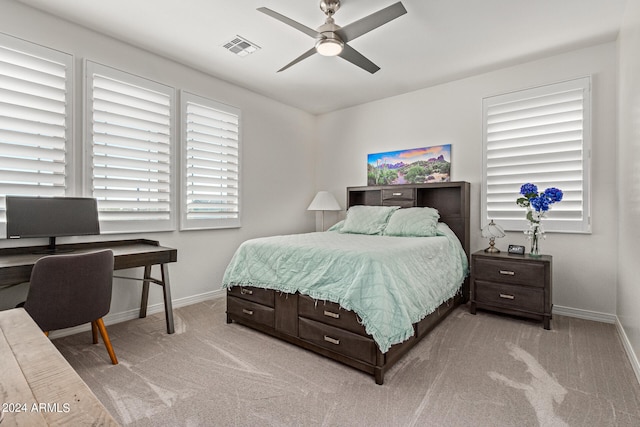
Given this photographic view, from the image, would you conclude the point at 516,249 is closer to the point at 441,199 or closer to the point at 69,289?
the point at 441,199

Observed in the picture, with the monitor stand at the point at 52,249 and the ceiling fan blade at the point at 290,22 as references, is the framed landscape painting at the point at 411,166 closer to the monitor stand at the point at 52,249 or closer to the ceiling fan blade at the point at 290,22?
the ceiling fan blade at the point at 290,22

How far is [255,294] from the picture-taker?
A: 277 cm

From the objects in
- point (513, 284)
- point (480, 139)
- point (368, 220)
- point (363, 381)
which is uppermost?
point (480, 139)

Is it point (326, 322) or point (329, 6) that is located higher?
point (329, 6)

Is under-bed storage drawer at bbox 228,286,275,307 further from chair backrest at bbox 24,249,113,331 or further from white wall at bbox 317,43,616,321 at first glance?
white wall at bbox 317,43,616,321

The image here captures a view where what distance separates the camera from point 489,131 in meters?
3.69

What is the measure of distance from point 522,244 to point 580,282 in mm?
615

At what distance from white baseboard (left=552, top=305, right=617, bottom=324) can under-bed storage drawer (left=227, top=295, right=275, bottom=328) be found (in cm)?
300

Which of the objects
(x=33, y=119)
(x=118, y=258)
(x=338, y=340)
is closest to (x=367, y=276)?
(x=338, y=340)

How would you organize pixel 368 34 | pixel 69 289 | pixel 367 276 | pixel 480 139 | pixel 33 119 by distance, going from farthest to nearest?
pixel 480 139, pixel 368 34, pixel 33 119, pixel 367 276, pixel 69 289

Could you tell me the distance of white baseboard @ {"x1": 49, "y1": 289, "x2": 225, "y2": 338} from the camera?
2709 millimetres

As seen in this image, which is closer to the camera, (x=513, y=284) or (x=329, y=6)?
(x=329, y=6)

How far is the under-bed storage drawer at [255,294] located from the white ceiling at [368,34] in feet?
7.69

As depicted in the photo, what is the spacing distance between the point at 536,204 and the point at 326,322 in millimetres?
2443
